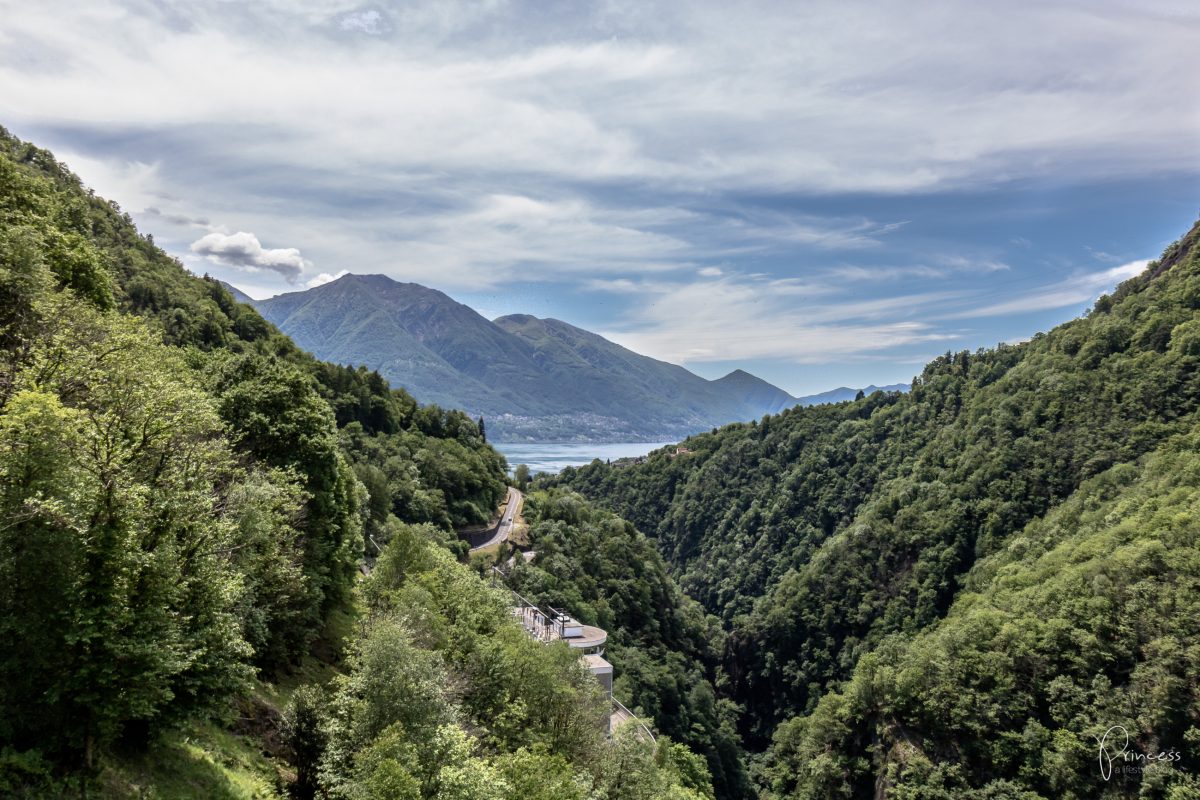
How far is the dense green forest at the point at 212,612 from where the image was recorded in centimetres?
1130

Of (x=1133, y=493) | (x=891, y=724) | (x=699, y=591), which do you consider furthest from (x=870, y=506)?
(x=891, y=724)

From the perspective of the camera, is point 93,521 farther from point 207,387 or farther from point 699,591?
point 699,591

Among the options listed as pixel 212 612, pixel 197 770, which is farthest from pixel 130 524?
pixel 197 770

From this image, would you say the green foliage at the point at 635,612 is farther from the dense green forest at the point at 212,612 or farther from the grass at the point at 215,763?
the grass at the point at 215,763

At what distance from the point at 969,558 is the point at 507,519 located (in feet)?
192

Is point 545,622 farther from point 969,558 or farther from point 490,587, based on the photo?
point 969,558

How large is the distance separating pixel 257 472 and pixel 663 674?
4565 centimetres

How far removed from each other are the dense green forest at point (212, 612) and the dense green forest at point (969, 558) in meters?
27.9

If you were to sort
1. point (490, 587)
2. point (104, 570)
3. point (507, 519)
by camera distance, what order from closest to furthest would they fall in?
point (104, 570) < point (490, 587) < point (507, 519)

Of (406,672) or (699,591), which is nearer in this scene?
(406,672)

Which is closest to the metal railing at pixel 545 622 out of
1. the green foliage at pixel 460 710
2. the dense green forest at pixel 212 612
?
the green foliage at pixel 460 710

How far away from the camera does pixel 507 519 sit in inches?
2832

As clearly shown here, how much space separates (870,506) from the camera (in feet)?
343

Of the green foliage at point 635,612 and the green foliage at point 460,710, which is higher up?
the green foliage at point 460,710
